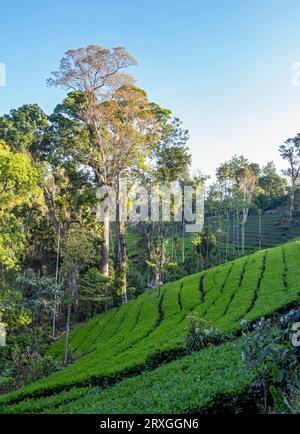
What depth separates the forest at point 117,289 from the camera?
6.84 meters

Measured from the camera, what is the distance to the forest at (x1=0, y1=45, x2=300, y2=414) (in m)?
6.84

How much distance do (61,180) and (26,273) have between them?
11887mm

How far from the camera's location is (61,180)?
3105 centimetres

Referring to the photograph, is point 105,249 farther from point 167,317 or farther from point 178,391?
point 178,391

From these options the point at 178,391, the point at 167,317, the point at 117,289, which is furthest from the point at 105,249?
the point at 178,391

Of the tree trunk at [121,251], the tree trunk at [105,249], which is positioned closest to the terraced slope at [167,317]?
the tree trunk at [121,251]

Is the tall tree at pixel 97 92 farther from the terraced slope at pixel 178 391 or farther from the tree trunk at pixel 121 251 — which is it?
the terraced slope at pixel 178 391

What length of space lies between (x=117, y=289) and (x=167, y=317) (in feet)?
30.0

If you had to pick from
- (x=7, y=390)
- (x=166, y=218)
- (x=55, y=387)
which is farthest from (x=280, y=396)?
(x=166, y=218)

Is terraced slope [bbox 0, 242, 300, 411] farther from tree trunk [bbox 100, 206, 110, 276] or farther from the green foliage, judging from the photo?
tree trunk [bbox 100, 206, 110, 276]

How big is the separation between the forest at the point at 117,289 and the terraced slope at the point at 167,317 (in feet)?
0.27

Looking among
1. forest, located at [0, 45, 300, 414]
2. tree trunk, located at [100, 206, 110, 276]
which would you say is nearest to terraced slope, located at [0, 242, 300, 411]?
forest, located at [0, 45, 300, 414]

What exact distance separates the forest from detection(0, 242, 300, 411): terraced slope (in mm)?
82

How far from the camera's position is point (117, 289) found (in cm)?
2753
